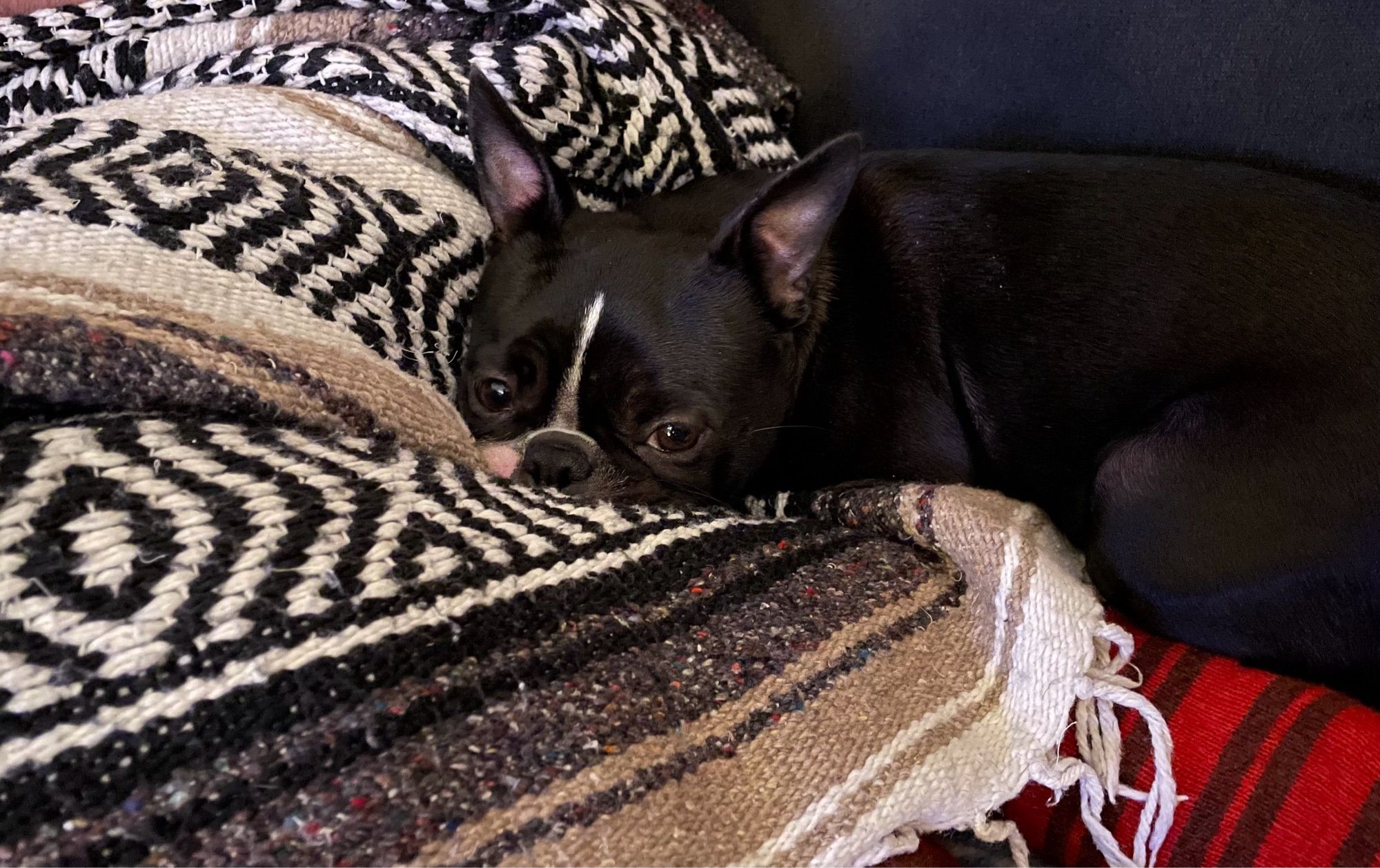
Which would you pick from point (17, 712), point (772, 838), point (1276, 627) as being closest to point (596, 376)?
point (772, 838)

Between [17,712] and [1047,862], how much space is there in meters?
1.19

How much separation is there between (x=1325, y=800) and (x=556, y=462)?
3.56ft

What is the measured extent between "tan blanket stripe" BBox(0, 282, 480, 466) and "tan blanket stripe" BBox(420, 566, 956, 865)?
548 mm

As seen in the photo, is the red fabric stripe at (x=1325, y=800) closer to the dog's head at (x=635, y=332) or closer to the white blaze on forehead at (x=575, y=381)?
the dog's head at (x=635, y=332)

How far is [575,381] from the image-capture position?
1.52m

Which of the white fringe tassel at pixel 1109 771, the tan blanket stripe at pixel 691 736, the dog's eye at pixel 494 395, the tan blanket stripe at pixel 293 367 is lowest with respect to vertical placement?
the white fringe tassel at pixel 1109 771

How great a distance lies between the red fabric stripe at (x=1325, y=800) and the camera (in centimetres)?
107

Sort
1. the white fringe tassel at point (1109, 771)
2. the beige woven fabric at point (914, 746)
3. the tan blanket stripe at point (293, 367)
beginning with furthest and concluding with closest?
the white fringe tassel at point (1109, 771), the tan blanket stripe at point (293, 367), the beige woven fabric at point (914, 746)

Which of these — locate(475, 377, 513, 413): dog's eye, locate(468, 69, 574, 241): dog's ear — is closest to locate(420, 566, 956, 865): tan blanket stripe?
locate(475, 377, 513, 413): dog's eye

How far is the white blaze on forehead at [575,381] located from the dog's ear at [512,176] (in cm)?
26

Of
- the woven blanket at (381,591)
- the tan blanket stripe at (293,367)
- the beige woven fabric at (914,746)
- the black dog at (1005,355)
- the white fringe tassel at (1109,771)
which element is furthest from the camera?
the black dog at (1005,355)

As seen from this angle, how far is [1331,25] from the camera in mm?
1504

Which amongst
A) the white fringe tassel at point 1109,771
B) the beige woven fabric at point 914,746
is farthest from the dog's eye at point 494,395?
the white fringe tassel at point 1109,771

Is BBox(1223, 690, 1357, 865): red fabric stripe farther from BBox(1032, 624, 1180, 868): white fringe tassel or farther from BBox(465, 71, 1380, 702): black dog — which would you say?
BBox(465, 71, 1380, 702): black dog
